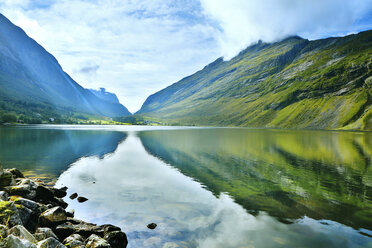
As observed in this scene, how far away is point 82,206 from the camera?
77.1ft

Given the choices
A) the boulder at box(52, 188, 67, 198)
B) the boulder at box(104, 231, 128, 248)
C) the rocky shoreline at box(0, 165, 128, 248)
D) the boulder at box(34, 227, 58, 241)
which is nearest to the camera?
the rocky shoreline at box(0, 165, 128, 248)

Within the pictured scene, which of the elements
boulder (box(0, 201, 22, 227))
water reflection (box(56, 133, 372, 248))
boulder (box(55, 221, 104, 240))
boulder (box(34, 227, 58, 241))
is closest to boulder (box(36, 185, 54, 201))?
water reflection (box(56, 133, 372, 248))

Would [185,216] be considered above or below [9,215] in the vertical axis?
below

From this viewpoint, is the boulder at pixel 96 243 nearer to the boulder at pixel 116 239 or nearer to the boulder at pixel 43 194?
the boulder at pixel 116 239

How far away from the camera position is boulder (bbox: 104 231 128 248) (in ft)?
49.3

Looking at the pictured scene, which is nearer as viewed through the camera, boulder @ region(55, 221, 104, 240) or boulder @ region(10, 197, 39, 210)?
boulder @ region(55, 221, 104, 240)

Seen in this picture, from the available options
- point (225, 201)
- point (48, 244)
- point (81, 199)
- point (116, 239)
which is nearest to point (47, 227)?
point (116, 239)

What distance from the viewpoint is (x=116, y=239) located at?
15.3 m

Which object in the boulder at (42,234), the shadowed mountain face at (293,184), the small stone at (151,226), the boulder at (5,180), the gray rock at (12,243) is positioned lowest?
the small stone at (151,226)

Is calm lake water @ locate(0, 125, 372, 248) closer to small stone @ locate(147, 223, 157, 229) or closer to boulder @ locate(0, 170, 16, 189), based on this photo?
small stone @ locate(147, 223, 157, 229)

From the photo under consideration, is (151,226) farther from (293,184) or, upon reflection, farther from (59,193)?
(293,184)

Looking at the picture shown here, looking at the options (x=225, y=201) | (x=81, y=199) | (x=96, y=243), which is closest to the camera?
(x=96, y=243)

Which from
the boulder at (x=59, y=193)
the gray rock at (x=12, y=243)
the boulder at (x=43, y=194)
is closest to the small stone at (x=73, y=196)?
the boulder at (x=59, y=193)

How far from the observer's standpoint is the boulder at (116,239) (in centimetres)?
1503
